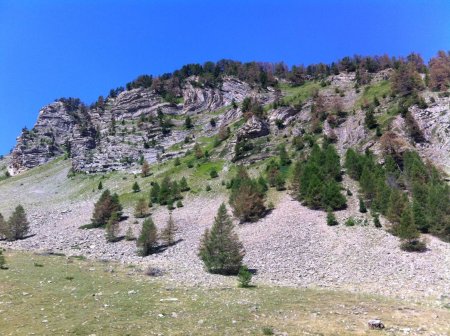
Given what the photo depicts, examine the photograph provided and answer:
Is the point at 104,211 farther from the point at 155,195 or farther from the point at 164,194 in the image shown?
Result: the point at 164,194

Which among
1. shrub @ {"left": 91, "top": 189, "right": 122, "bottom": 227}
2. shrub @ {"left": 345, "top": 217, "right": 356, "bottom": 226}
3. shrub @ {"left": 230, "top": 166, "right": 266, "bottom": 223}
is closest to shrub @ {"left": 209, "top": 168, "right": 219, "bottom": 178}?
shrub @ {"left": 230, "top": 166, "right": 266, "bottom": 223}

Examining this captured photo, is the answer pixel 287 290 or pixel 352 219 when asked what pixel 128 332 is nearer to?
pixel 287 290

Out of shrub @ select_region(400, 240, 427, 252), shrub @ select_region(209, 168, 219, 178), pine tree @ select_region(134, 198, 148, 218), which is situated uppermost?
shrub @ select_region(209, 168, 219, 178)

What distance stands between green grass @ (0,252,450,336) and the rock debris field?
4.10 meters

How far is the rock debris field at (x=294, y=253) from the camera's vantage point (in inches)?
1105

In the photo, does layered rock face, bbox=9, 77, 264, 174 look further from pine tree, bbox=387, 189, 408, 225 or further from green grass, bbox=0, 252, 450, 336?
green grass, bbox=0, 252, 450, 336

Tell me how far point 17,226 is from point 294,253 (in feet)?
136

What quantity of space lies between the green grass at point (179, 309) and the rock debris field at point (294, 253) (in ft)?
13.4

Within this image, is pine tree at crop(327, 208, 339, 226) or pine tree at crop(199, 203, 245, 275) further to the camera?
pine tree at crop(327, 208, 339, 226)

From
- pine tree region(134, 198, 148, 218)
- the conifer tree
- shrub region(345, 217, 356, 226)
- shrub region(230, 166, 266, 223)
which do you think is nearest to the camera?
shrub region(345, 217, 356, 226)

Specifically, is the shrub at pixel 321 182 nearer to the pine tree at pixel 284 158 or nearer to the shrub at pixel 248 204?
the shrub at pixel 248 204

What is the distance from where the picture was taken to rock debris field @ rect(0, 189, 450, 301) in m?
28.1

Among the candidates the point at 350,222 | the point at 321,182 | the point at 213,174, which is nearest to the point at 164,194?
the point at 213,174

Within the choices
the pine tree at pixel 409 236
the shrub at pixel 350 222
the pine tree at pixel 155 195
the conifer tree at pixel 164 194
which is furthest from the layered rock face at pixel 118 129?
the pine tree at pixel 409 236
